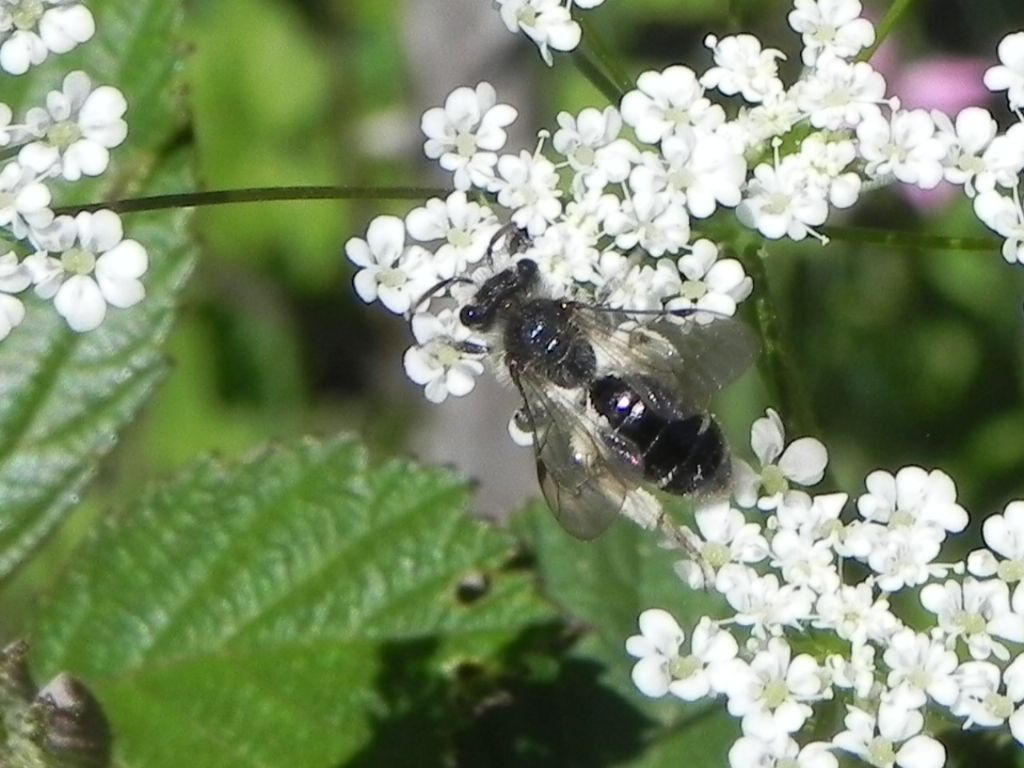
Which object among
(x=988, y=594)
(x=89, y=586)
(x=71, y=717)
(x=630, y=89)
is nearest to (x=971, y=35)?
(x=630, y=89)

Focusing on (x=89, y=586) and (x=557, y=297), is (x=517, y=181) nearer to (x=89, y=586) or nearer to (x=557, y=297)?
(x=557, y=297)

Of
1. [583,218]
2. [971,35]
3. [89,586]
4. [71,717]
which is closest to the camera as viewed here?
[71,717]

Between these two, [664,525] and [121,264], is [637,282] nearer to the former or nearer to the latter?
[664,525]

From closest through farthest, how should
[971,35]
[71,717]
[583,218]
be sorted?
[71,717]
[583,218]
[971,35]

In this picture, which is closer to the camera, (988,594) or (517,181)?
(988,594)

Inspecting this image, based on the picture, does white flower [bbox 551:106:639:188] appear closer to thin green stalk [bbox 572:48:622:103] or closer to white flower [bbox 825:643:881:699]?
thin green stalk [bbox 572:48:622:103]

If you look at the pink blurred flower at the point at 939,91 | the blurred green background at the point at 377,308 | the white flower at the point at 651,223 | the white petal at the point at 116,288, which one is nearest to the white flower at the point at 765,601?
the white flower at the point at 651,223

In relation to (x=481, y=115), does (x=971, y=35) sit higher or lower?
higher
